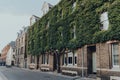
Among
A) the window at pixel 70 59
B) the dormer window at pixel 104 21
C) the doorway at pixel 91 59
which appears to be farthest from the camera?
the window at pixel 70 59

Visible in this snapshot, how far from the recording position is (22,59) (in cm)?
5653

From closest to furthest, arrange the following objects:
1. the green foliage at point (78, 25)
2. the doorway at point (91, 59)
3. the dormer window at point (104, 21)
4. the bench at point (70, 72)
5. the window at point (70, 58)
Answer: the green foliage at point (78, 25)
the dormer window at point (104, 21)
the doorway at point (91, 59)
the bench at point (70, 72)
the window at point (70, 58)

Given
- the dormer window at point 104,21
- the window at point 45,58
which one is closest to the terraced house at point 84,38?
the dormer window at point 104,21

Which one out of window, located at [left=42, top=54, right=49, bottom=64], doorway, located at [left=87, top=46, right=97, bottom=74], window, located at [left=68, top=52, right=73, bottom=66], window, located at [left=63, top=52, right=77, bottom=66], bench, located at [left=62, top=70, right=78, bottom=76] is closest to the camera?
doorway, located at [left=87, top=46, right=97, bottom=74]

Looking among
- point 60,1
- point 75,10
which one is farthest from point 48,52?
point 75,10

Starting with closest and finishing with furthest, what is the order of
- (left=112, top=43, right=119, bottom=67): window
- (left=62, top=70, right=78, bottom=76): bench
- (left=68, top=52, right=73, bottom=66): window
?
1. (left=112, top=43, right=119, bottom=67): window
2. (left=62, top=70, right=78, bottom=76): bench
3. (left=68, top=52, right=73, bottom=66): window

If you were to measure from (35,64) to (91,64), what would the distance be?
67.7ft

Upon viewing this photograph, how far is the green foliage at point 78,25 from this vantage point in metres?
19.3

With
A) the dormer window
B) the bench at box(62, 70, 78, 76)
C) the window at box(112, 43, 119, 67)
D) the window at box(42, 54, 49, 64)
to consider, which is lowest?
the bench at box(62, 70, 78, 76)

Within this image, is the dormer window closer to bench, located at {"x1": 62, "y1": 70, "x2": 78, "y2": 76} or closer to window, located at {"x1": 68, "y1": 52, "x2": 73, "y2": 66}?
bench, located at {"x1": 62, "y1": 70, "x2": 78, "y2": 76}

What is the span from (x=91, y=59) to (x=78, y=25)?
4296 millimetres

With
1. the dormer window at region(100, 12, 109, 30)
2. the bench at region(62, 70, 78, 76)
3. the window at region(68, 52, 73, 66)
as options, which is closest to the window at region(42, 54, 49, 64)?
the bench at region(62, 70, 78, 76)

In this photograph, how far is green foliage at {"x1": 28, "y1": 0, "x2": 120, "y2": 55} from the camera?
1928cm

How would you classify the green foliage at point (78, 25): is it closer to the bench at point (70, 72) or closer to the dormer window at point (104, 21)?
the dormer window at point (104, 21)
